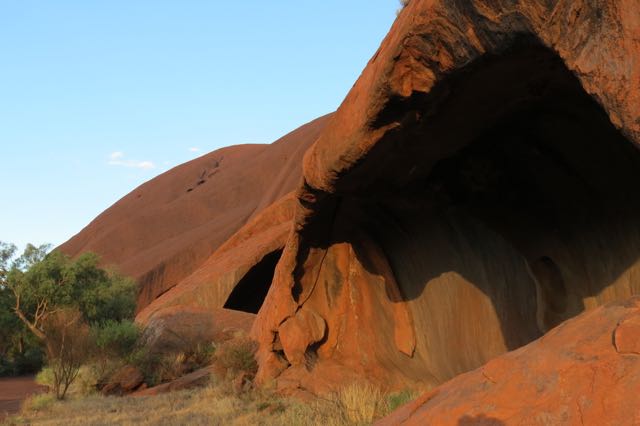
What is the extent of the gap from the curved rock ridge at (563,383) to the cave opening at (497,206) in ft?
6.80

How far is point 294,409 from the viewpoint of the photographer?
8.66 m

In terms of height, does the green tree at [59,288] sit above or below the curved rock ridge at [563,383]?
above

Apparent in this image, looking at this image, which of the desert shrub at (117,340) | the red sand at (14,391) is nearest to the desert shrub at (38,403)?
the red sand at (14,391)

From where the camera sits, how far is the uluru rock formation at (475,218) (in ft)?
12.5

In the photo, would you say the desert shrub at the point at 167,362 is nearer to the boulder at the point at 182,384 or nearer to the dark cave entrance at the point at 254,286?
the boulder at the point at 182,384

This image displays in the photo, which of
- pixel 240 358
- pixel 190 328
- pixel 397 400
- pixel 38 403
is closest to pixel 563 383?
pixel 397 400

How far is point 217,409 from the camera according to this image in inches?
383

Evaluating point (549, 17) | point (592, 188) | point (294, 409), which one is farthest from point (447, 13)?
point (294, 409)

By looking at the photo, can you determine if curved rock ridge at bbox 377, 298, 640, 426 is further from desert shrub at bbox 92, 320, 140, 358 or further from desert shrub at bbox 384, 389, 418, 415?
desert shrub at bbox 92, 320, 140, 358

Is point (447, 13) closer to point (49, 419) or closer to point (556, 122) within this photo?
point (556, 122)

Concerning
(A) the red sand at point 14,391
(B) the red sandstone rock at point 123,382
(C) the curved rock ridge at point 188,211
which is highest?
(C) the curved rock ridge at point 188,211

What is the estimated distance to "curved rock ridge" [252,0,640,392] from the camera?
4.86 m

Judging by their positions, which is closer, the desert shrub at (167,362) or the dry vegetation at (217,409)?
the dry vegetation at (217,409)

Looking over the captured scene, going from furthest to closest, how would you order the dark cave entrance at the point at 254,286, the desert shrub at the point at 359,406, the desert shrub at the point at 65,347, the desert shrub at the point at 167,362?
the dark cave entrance at the point at 254,286 < the desert shrub at the point at 167,362 < the desert shrub at the point at 65,347 < the desert shrub at the point at 359,406
